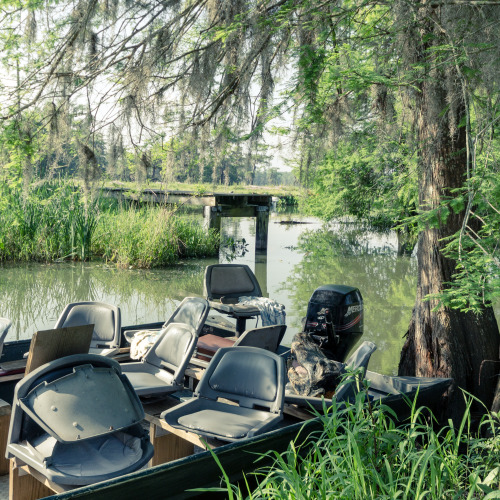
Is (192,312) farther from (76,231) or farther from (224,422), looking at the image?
(76,231)

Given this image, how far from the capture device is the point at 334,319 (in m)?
5.61

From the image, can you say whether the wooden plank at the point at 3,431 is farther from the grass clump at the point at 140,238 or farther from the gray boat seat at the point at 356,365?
the grass clump at the point at 140,238

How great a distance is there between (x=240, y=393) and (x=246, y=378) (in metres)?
0.09

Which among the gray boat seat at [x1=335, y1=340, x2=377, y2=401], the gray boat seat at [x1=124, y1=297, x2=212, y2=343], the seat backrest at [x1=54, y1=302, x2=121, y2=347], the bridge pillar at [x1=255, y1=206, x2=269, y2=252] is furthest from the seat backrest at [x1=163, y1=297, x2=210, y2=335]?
the bridge pillar at [x1=255, y1=206, x2=269, y2=252]

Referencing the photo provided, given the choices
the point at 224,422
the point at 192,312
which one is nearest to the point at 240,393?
the point at 224,422

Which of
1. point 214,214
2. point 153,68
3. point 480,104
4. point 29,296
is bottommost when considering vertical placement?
point 29,296

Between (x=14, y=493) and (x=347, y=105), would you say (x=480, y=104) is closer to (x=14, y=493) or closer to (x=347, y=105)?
(x=347, y=105)

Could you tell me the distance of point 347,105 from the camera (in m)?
6.18

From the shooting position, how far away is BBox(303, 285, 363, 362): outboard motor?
5609 millimetres

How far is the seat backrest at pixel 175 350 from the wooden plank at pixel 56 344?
3.19 ft

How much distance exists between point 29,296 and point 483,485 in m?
8.40

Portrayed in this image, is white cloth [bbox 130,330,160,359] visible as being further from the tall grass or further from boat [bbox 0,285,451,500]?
the tall grass

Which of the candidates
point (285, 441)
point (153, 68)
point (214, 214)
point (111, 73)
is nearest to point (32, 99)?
point (111, 73)

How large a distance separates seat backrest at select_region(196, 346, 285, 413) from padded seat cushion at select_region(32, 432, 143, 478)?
2.39 feet
